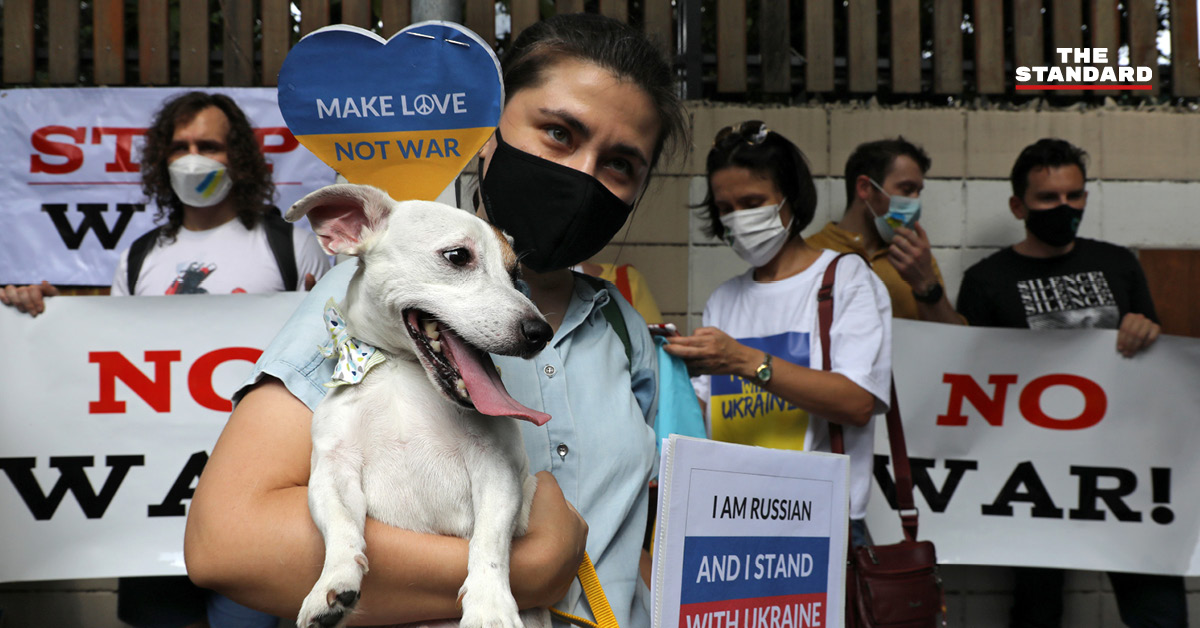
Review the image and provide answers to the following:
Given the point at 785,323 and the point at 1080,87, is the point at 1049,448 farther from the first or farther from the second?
the point at 1080,87

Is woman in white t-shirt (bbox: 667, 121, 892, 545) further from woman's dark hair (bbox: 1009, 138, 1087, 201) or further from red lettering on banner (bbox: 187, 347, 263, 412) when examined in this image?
red lettering on banner (bbox: 187, 347, 263, 412)

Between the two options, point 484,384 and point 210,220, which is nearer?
point 484,384

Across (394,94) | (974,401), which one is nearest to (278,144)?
(394,94)

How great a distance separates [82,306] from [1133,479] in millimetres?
4348

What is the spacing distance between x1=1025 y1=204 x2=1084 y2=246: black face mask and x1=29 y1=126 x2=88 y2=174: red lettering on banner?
4328mm

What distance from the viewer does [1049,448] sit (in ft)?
12.1

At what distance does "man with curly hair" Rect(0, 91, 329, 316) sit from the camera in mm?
3359

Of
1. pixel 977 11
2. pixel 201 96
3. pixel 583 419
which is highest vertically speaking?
pixel 977 11

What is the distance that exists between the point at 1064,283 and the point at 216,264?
3591 millimetres

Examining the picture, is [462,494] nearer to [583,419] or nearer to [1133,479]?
[583,419]

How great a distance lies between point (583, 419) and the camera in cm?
136

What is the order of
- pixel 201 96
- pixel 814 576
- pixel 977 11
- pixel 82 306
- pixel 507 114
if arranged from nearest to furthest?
1. pixel 507 114
2. pixel 814 576
3. pixel 82 306
4. pixel 201 96
5. pixel 977 11

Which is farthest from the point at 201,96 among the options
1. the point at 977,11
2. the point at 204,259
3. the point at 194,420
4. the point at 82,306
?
the point at 977,11

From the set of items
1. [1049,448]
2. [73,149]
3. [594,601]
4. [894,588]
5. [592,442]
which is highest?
[73,149]
